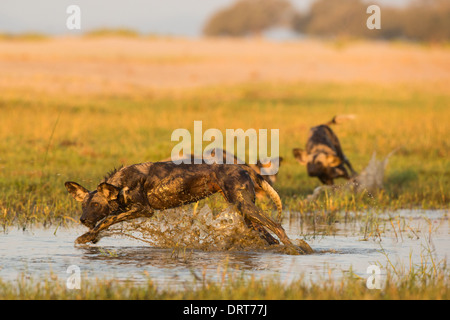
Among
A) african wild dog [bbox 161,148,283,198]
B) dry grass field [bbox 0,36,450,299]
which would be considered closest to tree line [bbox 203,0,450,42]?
dry grass field [bbox 0,36,450,299]

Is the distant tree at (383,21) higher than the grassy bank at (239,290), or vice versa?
the distant tree at (383,21)

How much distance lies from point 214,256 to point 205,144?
27.5 feet

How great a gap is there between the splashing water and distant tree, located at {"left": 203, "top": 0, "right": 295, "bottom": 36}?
6599 centimetres

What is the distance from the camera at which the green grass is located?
1120 centimetres

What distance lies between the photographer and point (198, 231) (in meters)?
8.53

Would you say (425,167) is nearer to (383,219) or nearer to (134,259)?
(383,219)

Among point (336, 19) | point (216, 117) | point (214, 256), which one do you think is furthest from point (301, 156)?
point (336, 19)

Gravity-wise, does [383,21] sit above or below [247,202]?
above

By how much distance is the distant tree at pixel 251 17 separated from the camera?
73875 mm

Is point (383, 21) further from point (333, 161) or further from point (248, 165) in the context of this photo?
point (248, 165)

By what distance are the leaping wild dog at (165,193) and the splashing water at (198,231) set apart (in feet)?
0.43

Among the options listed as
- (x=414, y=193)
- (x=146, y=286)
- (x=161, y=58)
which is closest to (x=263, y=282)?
(x=146, y=286)

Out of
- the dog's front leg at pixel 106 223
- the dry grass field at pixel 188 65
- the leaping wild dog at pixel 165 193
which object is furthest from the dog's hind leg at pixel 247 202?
the dry grass field at pixel 188 65

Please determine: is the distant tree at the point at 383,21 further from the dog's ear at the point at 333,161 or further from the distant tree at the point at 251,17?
the dog's ear at the point at 333,161
